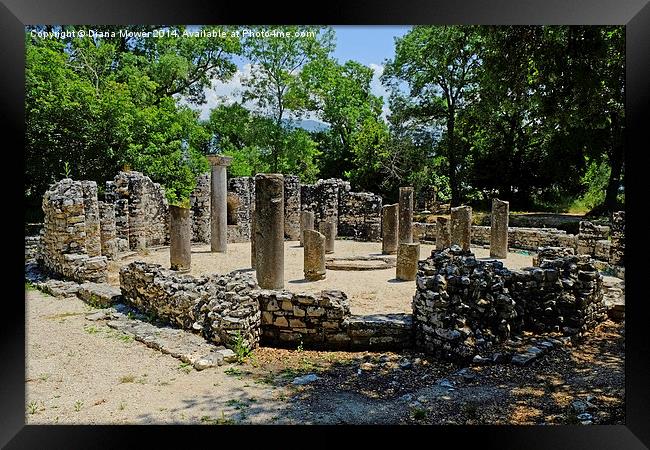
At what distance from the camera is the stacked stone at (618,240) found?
1452 centimetres

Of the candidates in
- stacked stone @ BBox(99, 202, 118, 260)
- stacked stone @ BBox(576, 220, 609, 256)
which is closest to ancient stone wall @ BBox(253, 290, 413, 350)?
stacked stone @ BBox(99, 202, 118, 260)

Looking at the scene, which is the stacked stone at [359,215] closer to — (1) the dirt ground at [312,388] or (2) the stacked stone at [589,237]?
(2) the stacked stone at [589,237]

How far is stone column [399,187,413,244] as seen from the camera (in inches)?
687

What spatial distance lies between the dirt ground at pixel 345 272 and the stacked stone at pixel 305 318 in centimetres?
178

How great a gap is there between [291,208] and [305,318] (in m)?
14.1

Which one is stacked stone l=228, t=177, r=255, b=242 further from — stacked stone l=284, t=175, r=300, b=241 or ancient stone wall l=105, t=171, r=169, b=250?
ancient stone wall l=105, t=171, r=169, b=250

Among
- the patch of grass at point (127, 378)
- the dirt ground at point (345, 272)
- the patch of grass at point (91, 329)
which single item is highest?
the dirt ground at point (345, 272)

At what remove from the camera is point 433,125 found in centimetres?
2953

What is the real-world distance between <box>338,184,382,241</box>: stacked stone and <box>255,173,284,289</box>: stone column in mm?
11469

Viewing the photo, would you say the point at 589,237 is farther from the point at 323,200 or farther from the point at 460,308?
the point at 460,308

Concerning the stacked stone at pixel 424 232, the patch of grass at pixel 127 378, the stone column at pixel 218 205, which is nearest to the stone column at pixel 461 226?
the stacked stone at pixel 424 232
